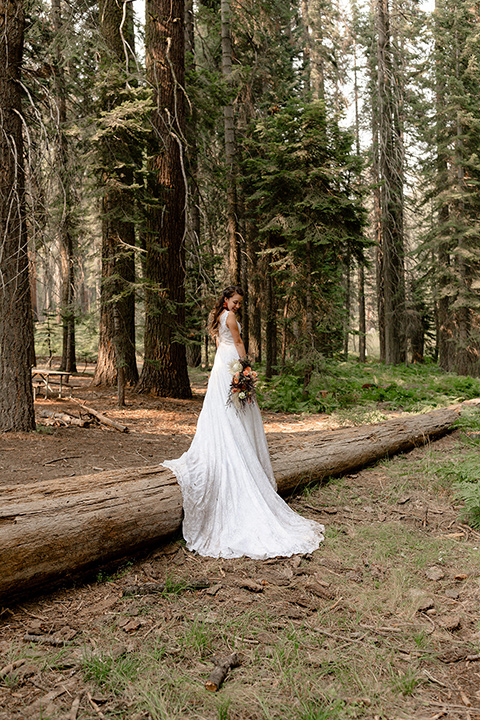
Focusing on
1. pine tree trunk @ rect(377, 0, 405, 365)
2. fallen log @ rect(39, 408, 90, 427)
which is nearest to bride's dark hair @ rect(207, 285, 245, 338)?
fallen log @ rect(39, 408, 90, 427)

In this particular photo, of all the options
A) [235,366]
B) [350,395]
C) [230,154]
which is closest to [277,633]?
[235,366]

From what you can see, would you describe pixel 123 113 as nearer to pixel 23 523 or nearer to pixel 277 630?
pixel 23 523

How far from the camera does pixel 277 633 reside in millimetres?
3068

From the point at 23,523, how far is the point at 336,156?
9.70m

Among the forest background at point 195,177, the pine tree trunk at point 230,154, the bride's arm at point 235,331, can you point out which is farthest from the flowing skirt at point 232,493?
the pine tree trunk at point 230,154

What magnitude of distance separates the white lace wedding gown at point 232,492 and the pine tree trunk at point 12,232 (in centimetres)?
335

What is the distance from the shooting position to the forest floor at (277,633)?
2430mm

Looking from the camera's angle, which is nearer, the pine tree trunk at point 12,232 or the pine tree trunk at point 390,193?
the pine tree trunk at point 12,232

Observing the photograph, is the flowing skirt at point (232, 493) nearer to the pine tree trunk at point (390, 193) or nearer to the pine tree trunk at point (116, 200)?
the pine tree trunk at point (116, 200)

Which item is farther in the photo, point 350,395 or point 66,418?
point 350,395

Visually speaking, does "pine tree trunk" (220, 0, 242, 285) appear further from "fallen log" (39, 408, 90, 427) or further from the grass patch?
"fallen log" (39, 408, 90, 427)

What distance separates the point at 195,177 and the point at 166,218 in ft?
9.28

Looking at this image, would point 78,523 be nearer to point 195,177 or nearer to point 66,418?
point 66,418

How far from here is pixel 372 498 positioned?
5.69 meters
